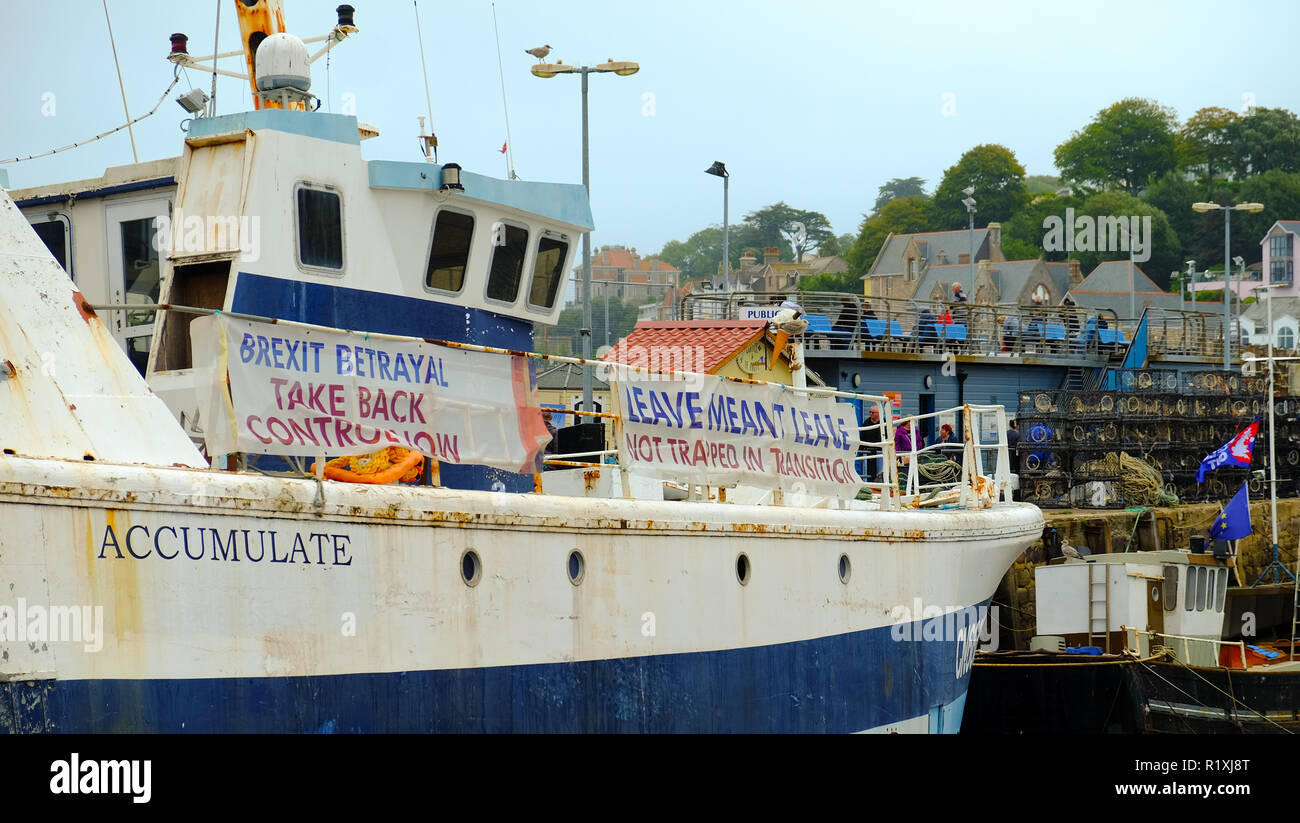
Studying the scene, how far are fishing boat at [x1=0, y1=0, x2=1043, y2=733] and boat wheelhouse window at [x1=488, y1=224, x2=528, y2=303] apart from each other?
0.08ft

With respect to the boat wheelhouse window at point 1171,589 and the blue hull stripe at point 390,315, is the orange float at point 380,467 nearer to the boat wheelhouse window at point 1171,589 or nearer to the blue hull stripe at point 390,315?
the blue hull stripe at point 390,315

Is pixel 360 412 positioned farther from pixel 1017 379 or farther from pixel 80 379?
pixel 1017 379

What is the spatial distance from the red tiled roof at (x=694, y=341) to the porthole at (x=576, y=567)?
7.34 metres

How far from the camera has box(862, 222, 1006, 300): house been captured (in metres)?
98.2

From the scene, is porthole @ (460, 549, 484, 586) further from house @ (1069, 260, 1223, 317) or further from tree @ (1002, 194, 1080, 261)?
tree @ (1002, 194, 1080, 261)

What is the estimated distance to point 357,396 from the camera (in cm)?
816

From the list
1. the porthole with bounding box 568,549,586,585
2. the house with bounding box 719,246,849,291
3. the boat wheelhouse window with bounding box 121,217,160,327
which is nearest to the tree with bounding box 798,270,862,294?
the house with bounding box 719,246,849,291

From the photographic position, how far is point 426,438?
27.8ft

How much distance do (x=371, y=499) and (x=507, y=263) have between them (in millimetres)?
3293

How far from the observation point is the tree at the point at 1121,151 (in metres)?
131

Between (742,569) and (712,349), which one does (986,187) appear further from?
(742,569)

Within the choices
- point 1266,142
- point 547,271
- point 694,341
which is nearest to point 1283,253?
point 1266,142
